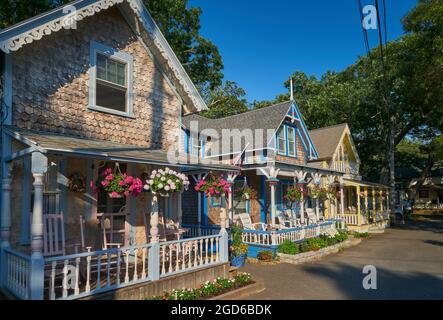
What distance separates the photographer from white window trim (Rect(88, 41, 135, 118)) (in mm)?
8656

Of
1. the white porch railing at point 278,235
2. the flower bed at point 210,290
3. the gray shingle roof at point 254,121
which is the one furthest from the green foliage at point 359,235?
the flower bed at point 210,290

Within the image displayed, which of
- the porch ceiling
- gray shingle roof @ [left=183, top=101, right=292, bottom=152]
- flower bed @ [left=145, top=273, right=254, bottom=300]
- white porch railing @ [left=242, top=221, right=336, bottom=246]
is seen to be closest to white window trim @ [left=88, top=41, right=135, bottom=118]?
the porch ceiling

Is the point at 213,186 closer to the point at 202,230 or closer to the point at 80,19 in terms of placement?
the point at 202,230

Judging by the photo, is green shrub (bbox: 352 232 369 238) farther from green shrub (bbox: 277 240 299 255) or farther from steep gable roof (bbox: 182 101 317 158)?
green shrub (bbox: 277 240 299 255)

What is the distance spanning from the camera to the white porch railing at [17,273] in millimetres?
5594

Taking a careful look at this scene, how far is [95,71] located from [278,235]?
839 cm

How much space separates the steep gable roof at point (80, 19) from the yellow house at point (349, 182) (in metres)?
13.0

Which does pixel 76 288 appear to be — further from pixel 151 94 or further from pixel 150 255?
pixel 151 94

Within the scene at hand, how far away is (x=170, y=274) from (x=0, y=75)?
5.58 m

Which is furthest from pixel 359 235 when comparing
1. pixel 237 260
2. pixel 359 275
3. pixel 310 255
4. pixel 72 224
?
pixel 72 224

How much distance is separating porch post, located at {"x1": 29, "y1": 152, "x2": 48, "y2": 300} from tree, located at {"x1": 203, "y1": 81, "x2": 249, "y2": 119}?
32.6 meters

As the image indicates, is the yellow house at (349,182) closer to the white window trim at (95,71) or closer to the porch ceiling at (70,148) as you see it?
the white window trim at (95,71)
